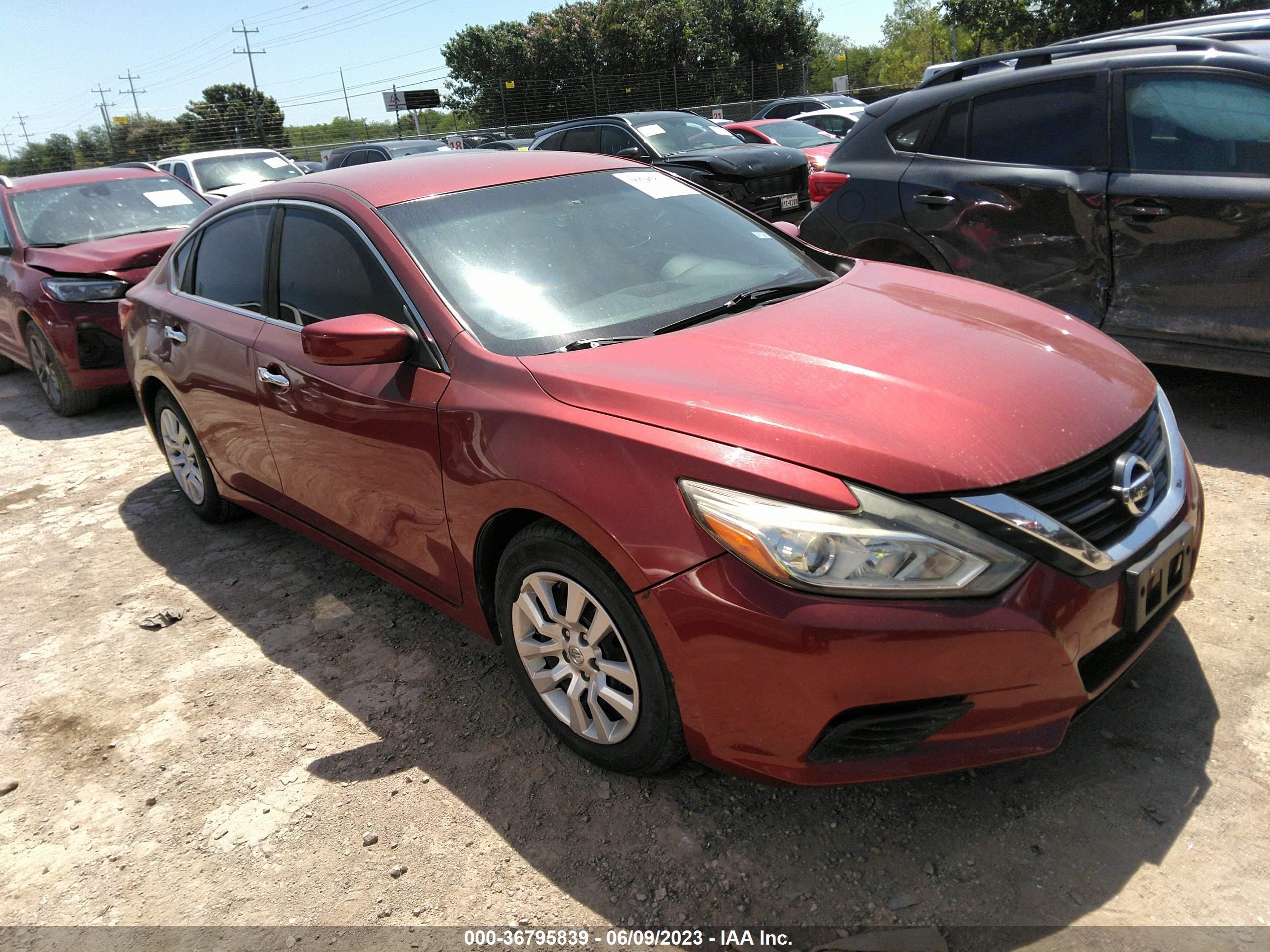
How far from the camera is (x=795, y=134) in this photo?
1502 centimetres

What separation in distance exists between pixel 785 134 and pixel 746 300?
13223 mm

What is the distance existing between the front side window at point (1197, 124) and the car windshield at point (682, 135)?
6901 millimetres

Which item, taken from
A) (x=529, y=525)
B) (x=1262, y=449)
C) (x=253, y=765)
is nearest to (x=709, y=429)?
(x=529, y=525)

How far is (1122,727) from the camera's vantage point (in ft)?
8.29

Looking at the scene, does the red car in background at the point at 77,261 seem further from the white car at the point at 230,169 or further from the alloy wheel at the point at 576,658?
the alloy wheel at the point at 576,658

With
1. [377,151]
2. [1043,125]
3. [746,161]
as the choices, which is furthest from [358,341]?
[377,151]

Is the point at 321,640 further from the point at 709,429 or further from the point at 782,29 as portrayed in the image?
the point at 782,29

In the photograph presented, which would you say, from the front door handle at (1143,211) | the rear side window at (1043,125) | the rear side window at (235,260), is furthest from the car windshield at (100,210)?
the front door handle at (1143,211)

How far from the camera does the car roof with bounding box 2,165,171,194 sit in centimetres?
785

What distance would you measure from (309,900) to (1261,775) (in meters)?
2.40

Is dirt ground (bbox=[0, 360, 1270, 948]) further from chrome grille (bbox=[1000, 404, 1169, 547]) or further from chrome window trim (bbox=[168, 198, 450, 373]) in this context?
chrome window trim (bbox=[168, 198, 450, 373])

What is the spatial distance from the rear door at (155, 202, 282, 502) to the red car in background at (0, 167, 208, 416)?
97.1 inches

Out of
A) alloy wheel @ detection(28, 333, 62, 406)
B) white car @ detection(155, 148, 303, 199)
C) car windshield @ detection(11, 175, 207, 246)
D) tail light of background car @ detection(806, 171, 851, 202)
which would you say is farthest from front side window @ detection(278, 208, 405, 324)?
white car @ detection(155, 148, 303, 199)

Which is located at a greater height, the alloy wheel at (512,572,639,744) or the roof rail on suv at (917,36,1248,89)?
the roof rail on suv at (917,36,1248,89)
